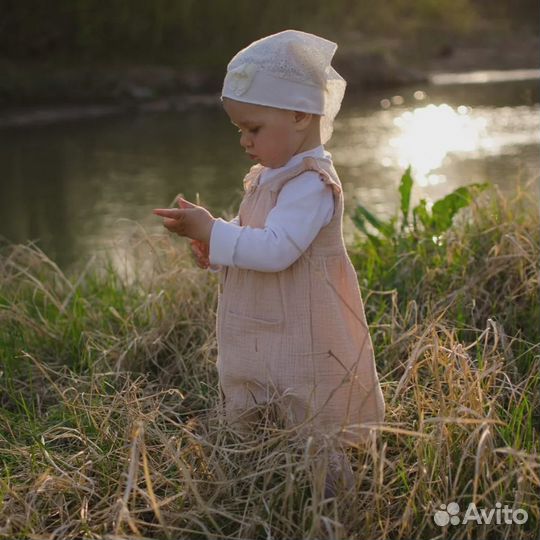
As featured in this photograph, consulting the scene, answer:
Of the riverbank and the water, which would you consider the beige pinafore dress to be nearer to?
the water

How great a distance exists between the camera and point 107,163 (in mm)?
8984

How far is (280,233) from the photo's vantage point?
1.59m

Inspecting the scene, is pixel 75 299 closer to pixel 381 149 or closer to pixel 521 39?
pixel 381 149

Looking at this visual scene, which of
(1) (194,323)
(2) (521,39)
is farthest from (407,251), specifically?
(2) (521,39)

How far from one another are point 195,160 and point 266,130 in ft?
24.2

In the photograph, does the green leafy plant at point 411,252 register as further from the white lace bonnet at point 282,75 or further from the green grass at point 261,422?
the white lace bonnet at point 282,75

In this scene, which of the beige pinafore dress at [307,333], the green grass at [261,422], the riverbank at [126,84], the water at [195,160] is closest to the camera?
the green grass at [261,422]

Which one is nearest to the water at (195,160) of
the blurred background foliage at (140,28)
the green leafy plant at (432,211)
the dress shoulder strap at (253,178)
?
the green leafy plant at (432,211)

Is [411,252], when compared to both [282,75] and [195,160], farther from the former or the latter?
[195,160]

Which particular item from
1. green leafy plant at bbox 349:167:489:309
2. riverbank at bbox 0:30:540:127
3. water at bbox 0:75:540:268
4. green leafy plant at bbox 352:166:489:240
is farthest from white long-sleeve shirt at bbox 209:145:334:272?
riverbank at bbox 0:30:540:127

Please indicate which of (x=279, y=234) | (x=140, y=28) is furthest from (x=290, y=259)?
(x=140, y=28)

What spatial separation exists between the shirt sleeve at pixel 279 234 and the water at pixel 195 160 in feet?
10.2

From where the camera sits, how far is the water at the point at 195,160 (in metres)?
6.46

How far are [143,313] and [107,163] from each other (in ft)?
21.3
